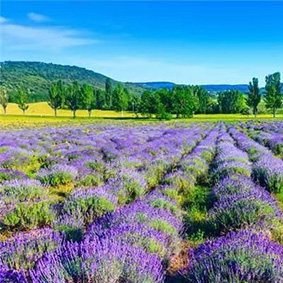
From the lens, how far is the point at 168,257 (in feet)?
16.7

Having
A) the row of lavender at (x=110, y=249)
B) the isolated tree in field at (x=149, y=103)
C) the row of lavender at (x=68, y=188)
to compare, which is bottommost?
the row of lavender at (x=68, y=188)

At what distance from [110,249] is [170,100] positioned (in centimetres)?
9243

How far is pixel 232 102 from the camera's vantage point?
384ft

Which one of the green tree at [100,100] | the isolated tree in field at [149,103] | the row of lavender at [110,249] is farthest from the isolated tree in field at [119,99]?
the row of lavender at [110,249]

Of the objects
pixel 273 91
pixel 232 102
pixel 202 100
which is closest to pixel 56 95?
pixel 202 100

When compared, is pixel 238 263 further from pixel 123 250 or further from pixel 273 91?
pixel 273 91

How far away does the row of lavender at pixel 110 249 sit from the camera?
350 centimetres

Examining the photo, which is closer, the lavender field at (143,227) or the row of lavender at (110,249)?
the row of lavender at (110,249)

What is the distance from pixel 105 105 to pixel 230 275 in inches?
4997

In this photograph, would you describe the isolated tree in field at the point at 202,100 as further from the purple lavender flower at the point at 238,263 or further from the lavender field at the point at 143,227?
the purple lavender flower at the point at 238,263

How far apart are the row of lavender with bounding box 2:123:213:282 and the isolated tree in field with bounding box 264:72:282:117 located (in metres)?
88.5

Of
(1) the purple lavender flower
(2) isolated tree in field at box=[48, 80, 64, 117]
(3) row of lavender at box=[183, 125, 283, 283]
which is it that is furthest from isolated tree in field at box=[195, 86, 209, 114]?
(1) the purple lavender flower

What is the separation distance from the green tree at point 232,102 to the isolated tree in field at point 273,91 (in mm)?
21642

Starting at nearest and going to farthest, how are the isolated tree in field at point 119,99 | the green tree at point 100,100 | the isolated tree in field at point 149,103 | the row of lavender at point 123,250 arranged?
the row of lavender at point 123,250 < the isolated tree in field at point 149,103 < the isolated tree in field at point 119,99 < the green tree at point 100,100
